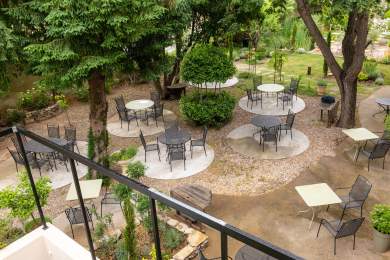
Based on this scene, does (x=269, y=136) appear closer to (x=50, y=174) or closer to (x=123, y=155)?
(x=123, y=155)

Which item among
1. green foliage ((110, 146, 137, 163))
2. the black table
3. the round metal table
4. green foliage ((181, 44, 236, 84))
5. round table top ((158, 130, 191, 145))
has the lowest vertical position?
green foliage ((110, 146, 137, 163))

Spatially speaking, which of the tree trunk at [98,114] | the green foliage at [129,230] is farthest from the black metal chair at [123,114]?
the green foliage at [129,230]

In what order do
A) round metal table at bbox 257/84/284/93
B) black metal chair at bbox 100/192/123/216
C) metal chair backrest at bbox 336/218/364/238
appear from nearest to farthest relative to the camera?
metal chair backrest at bbox 336/218/364/238 → black metal chair at bbox 100/192/123/216 → round metal table at bbox 257/84/284/93

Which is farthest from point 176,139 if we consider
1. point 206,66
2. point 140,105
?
point 140,105

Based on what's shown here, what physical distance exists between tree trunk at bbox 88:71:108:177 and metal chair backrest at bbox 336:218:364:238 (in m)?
6.37

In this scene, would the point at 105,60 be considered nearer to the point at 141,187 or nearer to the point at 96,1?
the point at 96,1

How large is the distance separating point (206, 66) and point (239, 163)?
338 centimetres

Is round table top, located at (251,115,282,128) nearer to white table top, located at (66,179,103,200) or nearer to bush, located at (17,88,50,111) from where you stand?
white table top, located at (66,179,103,200)

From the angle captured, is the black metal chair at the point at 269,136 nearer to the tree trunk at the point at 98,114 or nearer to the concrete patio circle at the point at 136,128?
the concrete patio circle at the point at 136,128

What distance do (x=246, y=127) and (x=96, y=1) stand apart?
24.2ft

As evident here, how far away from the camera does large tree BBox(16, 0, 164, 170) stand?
6859 mm

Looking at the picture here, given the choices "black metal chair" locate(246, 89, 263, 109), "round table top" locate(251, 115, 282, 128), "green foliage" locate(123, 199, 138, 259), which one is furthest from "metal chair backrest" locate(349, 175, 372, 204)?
"black metal chair" locate(246, 89, 263, 109)

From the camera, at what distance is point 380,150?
9.24 metres

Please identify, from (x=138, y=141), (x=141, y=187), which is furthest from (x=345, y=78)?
(x=141, y=187)
